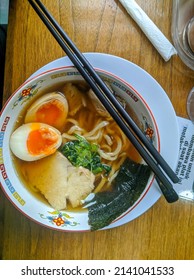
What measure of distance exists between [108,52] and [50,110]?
186 mm

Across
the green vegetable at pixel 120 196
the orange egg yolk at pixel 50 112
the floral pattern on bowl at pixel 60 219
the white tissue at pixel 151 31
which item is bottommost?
the floral pattern on bowl at pixel 60 219

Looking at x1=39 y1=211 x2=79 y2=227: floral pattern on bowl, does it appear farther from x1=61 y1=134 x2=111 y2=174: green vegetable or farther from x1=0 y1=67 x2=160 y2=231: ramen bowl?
x1=61 y1=134 x2=111 y2=174: green vegetable

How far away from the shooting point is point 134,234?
0.86m

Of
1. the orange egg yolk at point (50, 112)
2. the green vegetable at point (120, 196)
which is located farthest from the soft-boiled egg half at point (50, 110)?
the green vegetable at point (120, 196)

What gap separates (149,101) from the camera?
2.63 feet

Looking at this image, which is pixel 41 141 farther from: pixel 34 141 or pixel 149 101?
pixel 149 101

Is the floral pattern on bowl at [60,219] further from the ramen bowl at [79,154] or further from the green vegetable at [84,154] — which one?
the green vegetable at [84,154]

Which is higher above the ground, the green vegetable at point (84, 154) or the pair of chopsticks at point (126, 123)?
the pair of chopsticks at point (126, 123)

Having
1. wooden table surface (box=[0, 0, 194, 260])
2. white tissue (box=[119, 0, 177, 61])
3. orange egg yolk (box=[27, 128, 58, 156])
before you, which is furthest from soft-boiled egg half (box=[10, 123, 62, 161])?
white tissue (box=[119, 0, 177, 61])

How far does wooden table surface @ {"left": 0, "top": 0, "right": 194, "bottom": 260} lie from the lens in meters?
0.84

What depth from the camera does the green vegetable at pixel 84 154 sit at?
2.73 feet

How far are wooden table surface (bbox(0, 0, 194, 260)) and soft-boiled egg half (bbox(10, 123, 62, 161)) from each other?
108 mm

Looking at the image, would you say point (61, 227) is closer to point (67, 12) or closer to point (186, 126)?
point (186, 126)

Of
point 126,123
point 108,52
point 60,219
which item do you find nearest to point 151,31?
point 108,52
